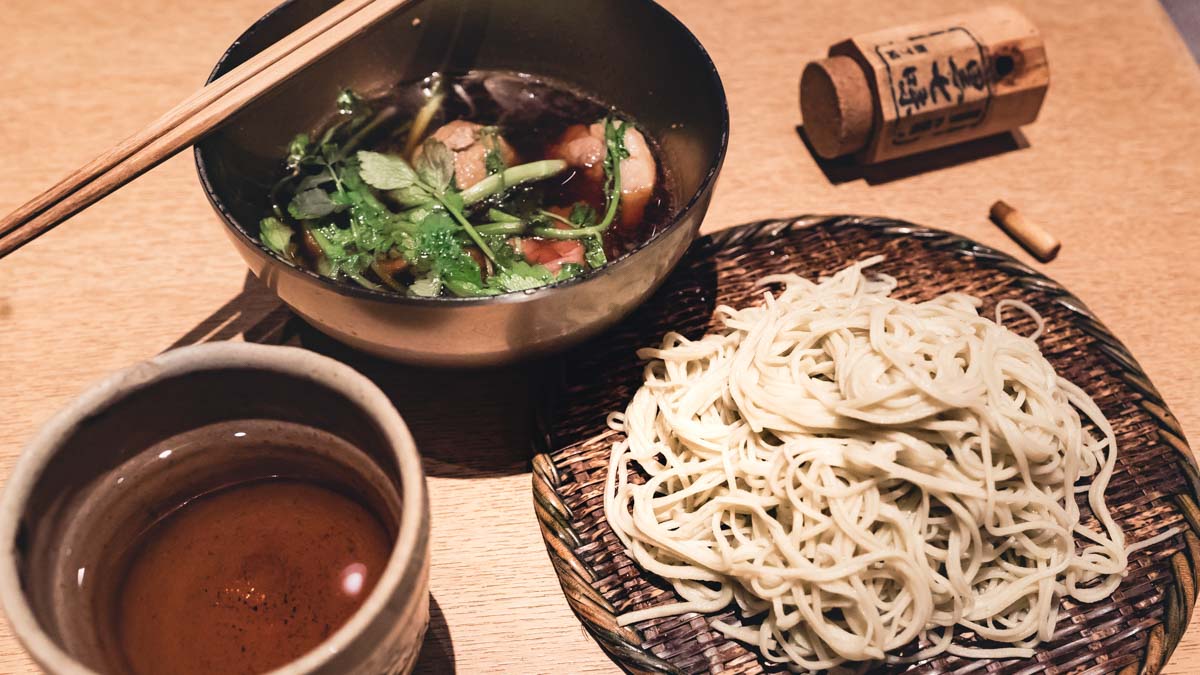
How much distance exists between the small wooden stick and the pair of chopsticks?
1310 mm

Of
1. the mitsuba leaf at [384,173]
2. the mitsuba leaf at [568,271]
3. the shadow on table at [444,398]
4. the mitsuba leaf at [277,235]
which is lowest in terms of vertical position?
the shadow on table at [444,398]

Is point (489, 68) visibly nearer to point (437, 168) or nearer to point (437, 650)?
point (437, 168)

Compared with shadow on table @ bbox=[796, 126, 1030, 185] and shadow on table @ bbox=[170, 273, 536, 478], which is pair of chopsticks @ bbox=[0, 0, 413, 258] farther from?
shadow on table @ bbox=[796, 126, 1030, 185]

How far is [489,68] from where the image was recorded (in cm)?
199

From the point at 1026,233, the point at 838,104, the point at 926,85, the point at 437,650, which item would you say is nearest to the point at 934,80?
the point at 926,85

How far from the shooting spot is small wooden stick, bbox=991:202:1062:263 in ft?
6.07

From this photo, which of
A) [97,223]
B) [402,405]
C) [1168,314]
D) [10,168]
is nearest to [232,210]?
[402,405]

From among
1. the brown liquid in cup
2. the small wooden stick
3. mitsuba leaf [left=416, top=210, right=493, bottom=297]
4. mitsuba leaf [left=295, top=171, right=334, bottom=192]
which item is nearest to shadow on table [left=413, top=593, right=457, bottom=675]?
the brown liquid in cup

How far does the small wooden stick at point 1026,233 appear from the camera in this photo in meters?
1.85

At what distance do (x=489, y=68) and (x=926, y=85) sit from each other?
956 mm

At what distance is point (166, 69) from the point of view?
7.10ft

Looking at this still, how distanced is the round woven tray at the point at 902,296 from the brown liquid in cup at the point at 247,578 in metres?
0.39

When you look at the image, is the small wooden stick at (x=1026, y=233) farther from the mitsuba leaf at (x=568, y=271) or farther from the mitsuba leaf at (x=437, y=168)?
the mitsuba leaf at (x=437, y=168)

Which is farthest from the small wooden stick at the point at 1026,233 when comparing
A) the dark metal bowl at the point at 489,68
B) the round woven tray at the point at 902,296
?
the dark metal bowl at the point at 489,68
